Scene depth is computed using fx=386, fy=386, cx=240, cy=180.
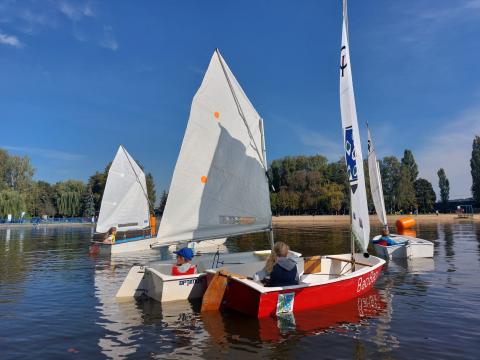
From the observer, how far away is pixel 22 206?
8488 centimetres

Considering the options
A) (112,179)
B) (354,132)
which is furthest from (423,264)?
(112,179)

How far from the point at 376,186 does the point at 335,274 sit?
50.5 feet

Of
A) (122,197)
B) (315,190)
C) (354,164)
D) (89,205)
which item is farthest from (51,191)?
(354,164)

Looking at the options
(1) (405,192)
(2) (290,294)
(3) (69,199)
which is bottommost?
(2) (290,294)

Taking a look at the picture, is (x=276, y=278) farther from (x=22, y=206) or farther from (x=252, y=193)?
(x=22, y=206)

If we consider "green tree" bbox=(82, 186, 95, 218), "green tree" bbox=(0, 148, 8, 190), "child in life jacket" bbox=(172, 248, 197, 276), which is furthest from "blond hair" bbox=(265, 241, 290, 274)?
"green tree" bbox=(82, 186, 95, 218)

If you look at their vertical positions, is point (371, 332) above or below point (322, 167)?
below

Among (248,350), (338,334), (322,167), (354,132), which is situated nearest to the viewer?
(248,350)

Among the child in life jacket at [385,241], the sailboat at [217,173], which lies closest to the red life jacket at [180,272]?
the sailboat at [217,173]

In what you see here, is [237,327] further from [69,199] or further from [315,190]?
[69,199]

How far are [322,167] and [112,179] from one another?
94.1 m

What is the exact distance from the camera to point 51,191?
123 meters

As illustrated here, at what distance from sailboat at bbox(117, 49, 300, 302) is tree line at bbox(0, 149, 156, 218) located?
84717 millimetres

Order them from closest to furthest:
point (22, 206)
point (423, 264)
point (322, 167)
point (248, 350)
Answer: point (248, 350)
point (423, 264)
point (22, 206)
point (322, 167)
